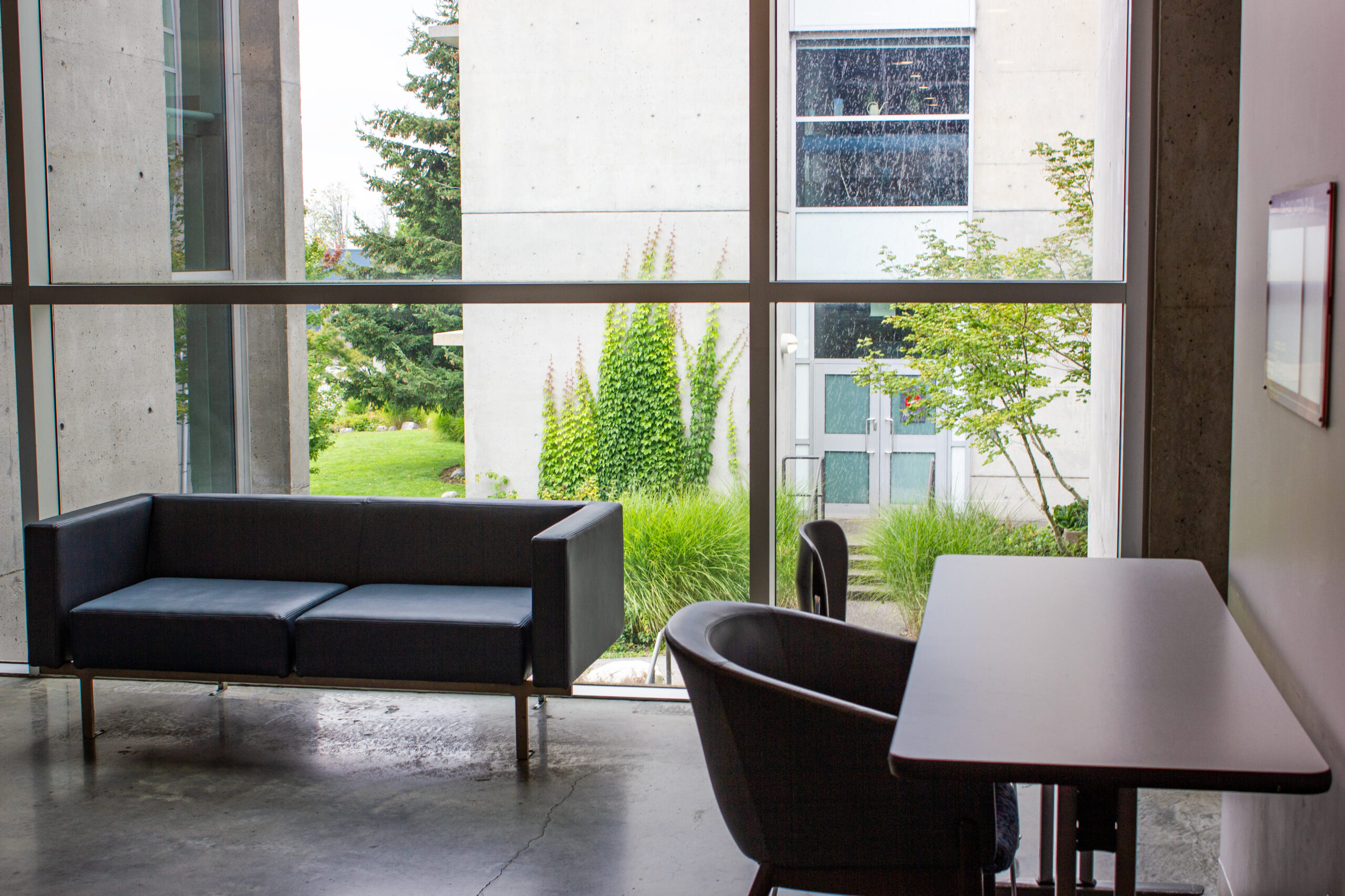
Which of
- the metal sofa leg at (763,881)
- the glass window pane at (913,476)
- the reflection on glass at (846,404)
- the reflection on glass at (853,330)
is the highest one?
the reflection on glass at (853,330)

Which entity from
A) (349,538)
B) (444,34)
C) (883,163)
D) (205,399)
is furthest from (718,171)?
(205,399)

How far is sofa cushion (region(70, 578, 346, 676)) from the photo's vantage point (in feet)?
12.5

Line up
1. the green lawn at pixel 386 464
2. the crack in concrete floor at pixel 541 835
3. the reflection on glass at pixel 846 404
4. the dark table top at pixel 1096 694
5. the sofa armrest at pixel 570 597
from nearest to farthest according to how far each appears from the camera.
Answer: the dark table top at pixel 1096 694 < the crack in concrete floor at pixel 541 835 < the sofa armrest at pixel 570 597 < the reflection on glass at pixel 846 404 < the green lawn at pixel 386 464

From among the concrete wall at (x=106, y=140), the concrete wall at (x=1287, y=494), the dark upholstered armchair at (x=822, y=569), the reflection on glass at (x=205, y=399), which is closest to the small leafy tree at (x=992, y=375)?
the dark upholstered armchair at (x=822, y=569)

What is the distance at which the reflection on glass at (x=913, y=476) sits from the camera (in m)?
4.34

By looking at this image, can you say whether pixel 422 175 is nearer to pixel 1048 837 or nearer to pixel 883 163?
pixel 883 163

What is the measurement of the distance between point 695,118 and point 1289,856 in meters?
3.27

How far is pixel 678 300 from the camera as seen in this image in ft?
14.5

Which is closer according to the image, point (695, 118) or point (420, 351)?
point (695, 118)

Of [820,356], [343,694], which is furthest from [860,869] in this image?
[343,694]

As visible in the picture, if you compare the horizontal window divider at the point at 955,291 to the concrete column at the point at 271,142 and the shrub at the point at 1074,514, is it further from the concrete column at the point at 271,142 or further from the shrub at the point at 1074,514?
the concrete column at the point at 271,142

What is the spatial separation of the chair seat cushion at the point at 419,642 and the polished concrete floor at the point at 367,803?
307 mm

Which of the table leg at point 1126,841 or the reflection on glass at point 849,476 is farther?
the reflection on glass at point 849,476

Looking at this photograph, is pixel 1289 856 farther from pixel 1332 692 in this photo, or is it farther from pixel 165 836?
pixel 165 836
